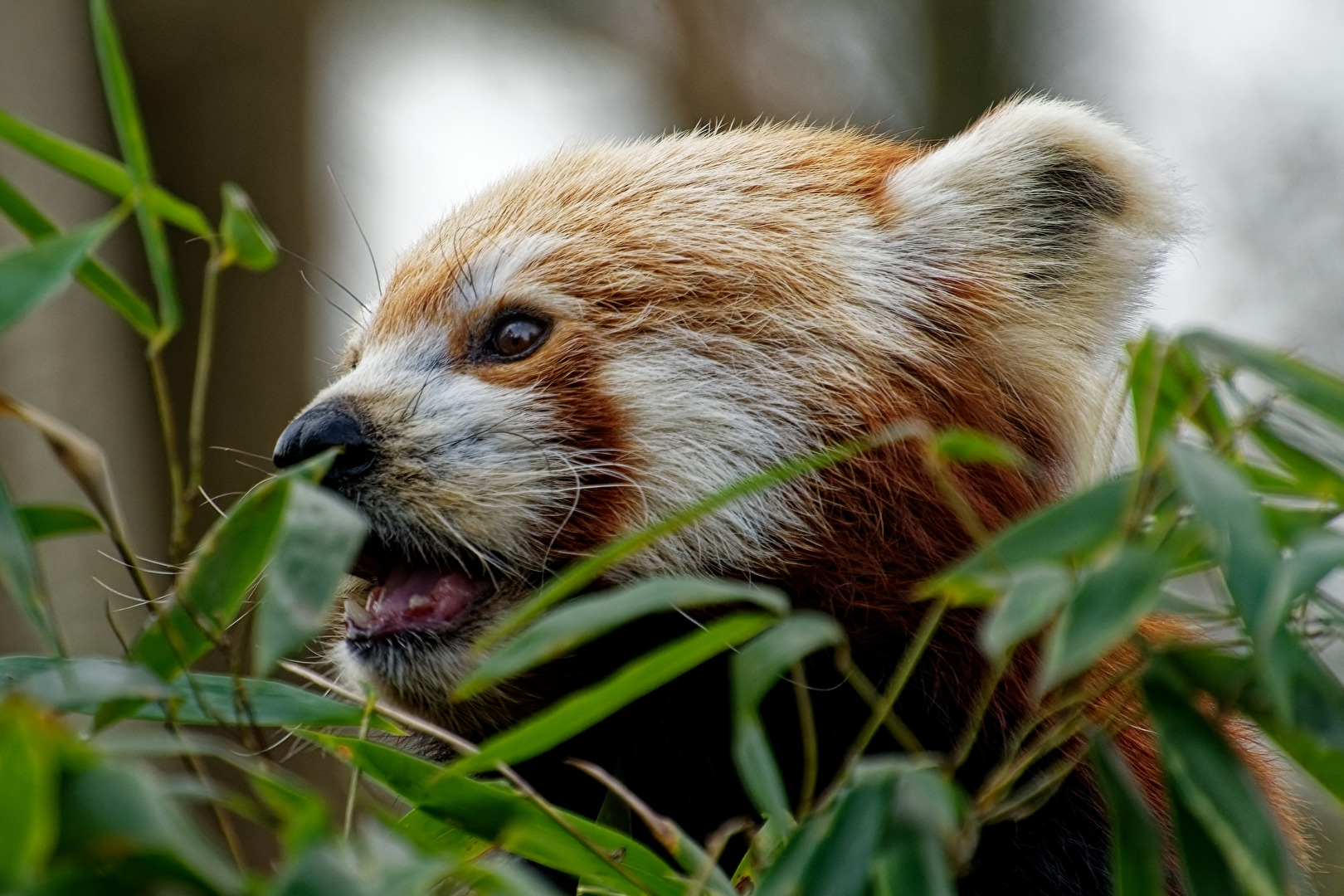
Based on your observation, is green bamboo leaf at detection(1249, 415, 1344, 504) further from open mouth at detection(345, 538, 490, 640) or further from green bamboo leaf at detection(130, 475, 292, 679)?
open mouth at detection(345, 538, 490, 640)

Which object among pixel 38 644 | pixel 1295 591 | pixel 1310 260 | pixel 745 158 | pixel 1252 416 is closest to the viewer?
pixel 1295 591

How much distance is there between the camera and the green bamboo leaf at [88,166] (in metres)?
1.05

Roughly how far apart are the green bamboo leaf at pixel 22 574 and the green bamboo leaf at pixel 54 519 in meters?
0.07

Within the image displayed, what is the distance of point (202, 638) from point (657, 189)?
4.18 ft

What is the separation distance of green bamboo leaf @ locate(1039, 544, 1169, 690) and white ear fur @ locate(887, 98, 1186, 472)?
105 centimetres

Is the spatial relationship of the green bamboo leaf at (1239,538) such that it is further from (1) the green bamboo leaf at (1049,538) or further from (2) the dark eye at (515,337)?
(2) the dark eye at (515,337)

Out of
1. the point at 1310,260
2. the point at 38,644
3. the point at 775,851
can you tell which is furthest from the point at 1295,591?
the point at 1310,260

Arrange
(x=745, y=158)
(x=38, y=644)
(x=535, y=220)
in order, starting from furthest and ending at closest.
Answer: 1. (x=38, y=644)
2. (x=745, y=158)
3. (x=535, y=220)

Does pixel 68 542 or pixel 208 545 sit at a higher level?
pixel 208 545

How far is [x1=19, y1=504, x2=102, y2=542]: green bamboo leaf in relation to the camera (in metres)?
1.05

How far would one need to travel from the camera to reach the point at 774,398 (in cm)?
190

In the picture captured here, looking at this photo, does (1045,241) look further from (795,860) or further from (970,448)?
(795,860)

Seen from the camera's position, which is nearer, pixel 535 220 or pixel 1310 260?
pixel 535 220

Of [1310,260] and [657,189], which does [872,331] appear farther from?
[1310,260]
